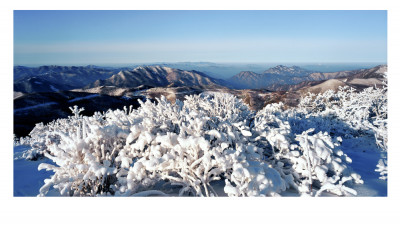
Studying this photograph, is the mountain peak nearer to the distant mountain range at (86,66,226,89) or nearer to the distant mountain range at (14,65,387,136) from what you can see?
the distant mountain range at (14,65,387,136)

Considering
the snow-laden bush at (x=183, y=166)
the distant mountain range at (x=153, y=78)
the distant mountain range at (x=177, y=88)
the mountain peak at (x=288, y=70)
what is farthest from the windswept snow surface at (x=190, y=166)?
the distant mountain range at (x=153, y=78)

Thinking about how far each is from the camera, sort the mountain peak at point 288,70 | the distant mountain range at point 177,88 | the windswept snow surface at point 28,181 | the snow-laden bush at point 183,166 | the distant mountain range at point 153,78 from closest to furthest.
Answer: the snow-laden bush at point 183,166 → the windswept snow surface at point 28,181 → the mountain peak at point 288,70 → the distant mountain range at point 177,88 → the distant mountain range at point 153,78

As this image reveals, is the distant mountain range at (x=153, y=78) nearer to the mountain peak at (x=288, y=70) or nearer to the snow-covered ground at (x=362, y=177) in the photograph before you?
the mountain peak at (x=288, y=70)

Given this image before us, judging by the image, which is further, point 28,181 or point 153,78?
point 153,78

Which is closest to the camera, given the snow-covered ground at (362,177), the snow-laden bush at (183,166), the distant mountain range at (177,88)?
the snow-laden bush at (183,166)

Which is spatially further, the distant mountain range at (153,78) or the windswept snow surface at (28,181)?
the distant mountain range at (153,78)

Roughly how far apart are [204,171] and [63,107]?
22452 mm

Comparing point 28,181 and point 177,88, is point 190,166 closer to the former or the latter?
point 28,181

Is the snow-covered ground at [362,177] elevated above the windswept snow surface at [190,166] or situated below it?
below

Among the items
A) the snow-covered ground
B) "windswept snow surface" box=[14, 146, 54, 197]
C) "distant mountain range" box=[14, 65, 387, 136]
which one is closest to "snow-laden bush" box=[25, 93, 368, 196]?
the snow-covered ground

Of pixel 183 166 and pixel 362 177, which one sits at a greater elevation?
pixel 183 166

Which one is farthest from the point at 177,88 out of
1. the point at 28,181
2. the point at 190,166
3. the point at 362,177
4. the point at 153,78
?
the point at 190,166

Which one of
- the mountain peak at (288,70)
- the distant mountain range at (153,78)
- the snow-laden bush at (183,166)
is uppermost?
the distant mountain range at (153,78)
